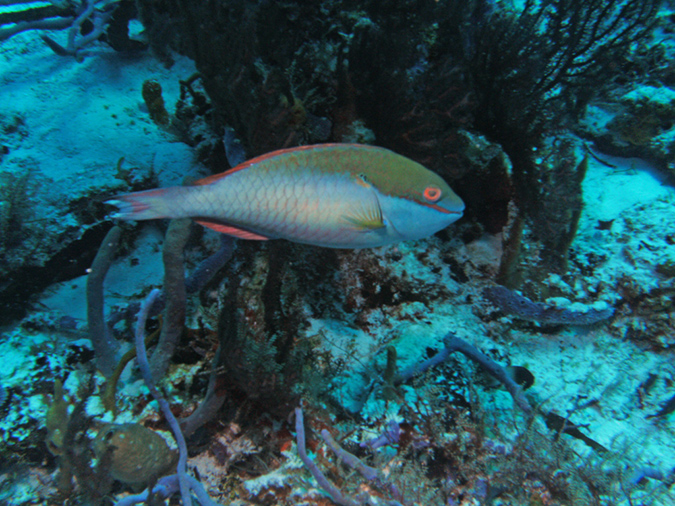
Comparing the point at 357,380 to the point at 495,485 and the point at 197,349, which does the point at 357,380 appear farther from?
the point at 197,349

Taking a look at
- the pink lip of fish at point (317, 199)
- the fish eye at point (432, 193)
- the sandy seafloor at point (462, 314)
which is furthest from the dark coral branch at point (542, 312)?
the fish eye at point (432, 193)

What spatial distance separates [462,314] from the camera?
10.5ft

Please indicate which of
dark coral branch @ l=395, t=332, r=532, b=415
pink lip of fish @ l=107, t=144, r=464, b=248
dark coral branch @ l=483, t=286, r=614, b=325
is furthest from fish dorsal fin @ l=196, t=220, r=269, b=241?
dark coral branch @ l=483, t=286, r=614, b=325

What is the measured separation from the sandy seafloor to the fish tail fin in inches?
75.5

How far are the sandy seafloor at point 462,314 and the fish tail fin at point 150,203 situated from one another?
1.92 metres

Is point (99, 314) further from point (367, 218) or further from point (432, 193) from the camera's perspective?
point (432, 193)

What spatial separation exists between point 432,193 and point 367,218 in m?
0.37

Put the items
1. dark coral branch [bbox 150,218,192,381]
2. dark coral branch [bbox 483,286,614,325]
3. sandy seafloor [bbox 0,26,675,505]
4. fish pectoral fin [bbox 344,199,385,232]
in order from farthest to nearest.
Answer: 1. dark coral branch [bbox 483,286,614,325]
2. sandy seafloor [bbox 0,26,675,505]
3. dark coral branch [bbox 150,218,192,381]
4. fish pectoral fin [bbox 344,199,385,232]

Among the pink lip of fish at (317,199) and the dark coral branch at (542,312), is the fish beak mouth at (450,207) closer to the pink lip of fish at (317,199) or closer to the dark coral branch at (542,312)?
the pink lip of fish at (317,199)

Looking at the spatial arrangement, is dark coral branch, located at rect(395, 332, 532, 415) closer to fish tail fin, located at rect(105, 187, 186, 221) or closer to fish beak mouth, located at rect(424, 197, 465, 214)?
fish beak mouth, located at rect(424, 197, 465, 214)

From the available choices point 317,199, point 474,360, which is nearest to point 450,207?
point 317,199

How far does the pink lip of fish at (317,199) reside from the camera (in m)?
1.51

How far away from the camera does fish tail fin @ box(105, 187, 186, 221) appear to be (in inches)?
57.0

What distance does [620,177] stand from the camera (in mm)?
4414
